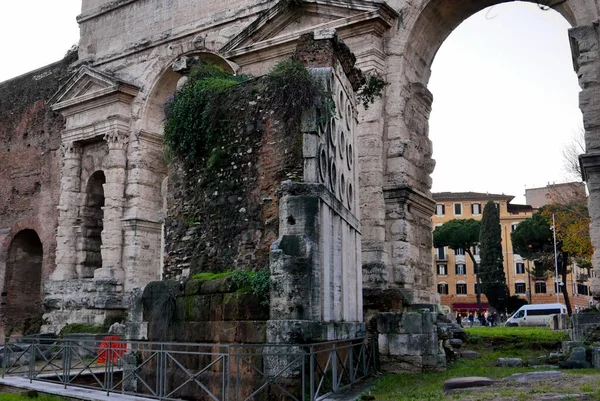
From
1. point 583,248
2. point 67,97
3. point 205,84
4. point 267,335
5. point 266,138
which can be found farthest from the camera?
point 583,248

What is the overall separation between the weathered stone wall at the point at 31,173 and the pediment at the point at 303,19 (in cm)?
783

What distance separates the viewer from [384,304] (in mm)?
10117

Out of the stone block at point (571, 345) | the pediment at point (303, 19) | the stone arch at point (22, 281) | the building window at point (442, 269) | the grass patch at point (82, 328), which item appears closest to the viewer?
the stone block at point (571, 345)

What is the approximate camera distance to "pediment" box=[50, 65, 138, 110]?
53.8 ft

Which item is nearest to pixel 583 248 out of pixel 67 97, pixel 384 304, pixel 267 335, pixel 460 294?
pixel 384 304

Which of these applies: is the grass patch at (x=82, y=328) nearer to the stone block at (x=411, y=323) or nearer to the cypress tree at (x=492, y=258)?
the stone block at (x=411, y=323)

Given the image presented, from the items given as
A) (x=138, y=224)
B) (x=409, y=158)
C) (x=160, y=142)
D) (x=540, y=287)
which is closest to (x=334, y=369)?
(x=409, y=158)

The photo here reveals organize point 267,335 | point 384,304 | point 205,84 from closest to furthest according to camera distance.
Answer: point 267,335, point 205,84, point 384,304

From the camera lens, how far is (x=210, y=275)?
749 centimetres

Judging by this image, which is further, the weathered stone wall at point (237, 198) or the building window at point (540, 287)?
the building window at point (540, 287)

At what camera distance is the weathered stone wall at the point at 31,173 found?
1803cm

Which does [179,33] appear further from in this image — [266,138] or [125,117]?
[266,138]

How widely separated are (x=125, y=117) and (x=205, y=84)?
8627mm

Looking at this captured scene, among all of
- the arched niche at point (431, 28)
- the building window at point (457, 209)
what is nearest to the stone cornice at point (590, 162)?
the arched niche at point (431, 28)
